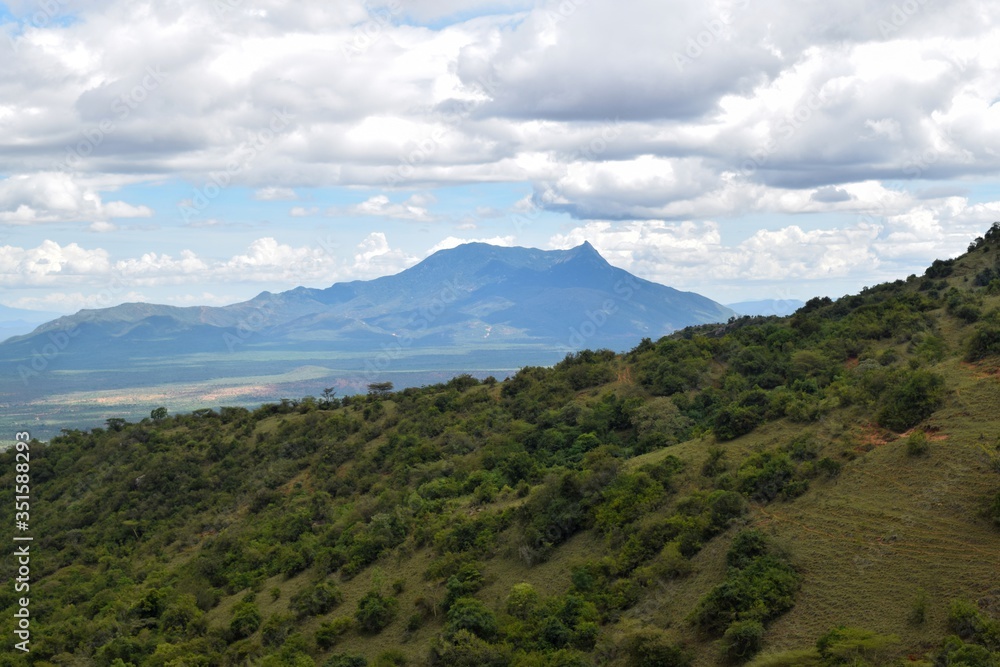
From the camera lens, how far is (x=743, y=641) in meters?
20.7

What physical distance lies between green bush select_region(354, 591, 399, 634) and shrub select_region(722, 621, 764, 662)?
13.2m

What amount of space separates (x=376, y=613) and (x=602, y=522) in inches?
344

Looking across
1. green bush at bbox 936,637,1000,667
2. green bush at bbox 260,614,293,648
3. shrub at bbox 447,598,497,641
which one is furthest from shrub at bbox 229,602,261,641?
green bush at bbox 936,637,1000,667

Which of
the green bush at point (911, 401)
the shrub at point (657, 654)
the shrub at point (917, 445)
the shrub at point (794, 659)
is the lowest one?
the shrub at point (657, 654)

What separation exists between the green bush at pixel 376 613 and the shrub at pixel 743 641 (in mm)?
13181

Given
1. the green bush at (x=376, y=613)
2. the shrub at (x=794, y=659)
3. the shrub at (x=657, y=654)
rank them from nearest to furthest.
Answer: the shrub at (x=794, y=659)
the shrub at (x=657, y=654)
the green bush at (x=376, y=613)

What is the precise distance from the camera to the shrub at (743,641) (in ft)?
67.3

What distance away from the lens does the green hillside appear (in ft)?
71.8

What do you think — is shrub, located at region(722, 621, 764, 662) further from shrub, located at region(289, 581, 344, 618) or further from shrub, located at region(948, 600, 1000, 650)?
shrub, located at region(289, 581, 344, 618)

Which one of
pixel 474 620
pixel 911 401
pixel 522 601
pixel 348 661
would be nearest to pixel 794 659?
pixel 522 601

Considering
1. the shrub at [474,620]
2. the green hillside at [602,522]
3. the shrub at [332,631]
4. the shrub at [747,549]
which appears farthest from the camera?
the shrub at [332,631]

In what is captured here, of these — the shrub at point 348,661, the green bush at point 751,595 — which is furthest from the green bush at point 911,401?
the shrub at point 348,661

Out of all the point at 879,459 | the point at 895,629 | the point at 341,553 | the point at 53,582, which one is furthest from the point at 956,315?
the point at 53,582

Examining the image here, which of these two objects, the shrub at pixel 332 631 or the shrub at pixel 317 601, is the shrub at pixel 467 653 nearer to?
the shrub at pixel 332 631
